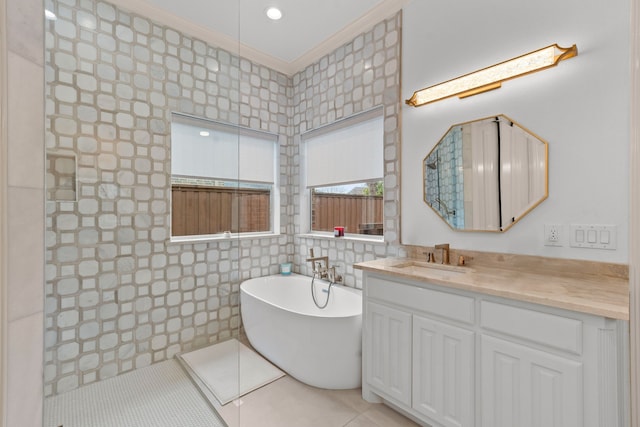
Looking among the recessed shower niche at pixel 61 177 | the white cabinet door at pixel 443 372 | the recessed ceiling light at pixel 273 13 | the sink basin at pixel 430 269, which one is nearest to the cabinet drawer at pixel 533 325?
the white cabinet door at pixel 443 372

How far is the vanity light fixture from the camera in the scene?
5.01 ft

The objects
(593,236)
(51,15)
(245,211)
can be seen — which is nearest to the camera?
(51,15)

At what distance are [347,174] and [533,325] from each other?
1.94 meters

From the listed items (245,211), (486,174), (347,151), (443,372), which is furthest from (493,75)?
(245,211)

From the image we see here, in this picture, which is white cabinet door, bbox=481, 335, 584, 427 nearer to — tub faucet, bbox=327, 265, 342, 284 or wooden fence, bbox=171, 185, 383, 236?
wooden fence, bbox=171, 185, 383, 236

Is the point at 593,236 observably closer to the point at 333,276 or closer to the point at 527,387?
the point at 527,387

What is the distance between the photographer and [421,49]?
7.16 ft

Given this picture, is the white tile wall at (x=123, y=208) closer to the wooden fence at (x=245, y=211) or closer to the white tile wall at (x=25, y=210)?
the wooden fence at (x=245, y=211)

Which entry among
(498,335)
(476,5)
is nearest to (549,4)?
(476,5)

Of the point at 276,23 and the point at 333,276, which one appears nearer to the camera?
the point at 276,23

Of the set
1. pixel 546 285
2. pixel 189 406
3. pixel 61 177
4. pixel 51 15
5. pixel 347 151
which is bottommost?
pixel 189 406

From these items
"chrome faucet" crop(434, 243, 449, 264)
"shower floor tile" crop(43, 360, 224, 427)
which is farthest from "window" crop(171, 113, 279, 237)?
"chrome faucet" crop(434, 243, 449, 264)

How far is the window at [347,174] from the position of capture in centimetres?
260

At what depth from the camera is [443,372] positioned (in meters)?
1.48
